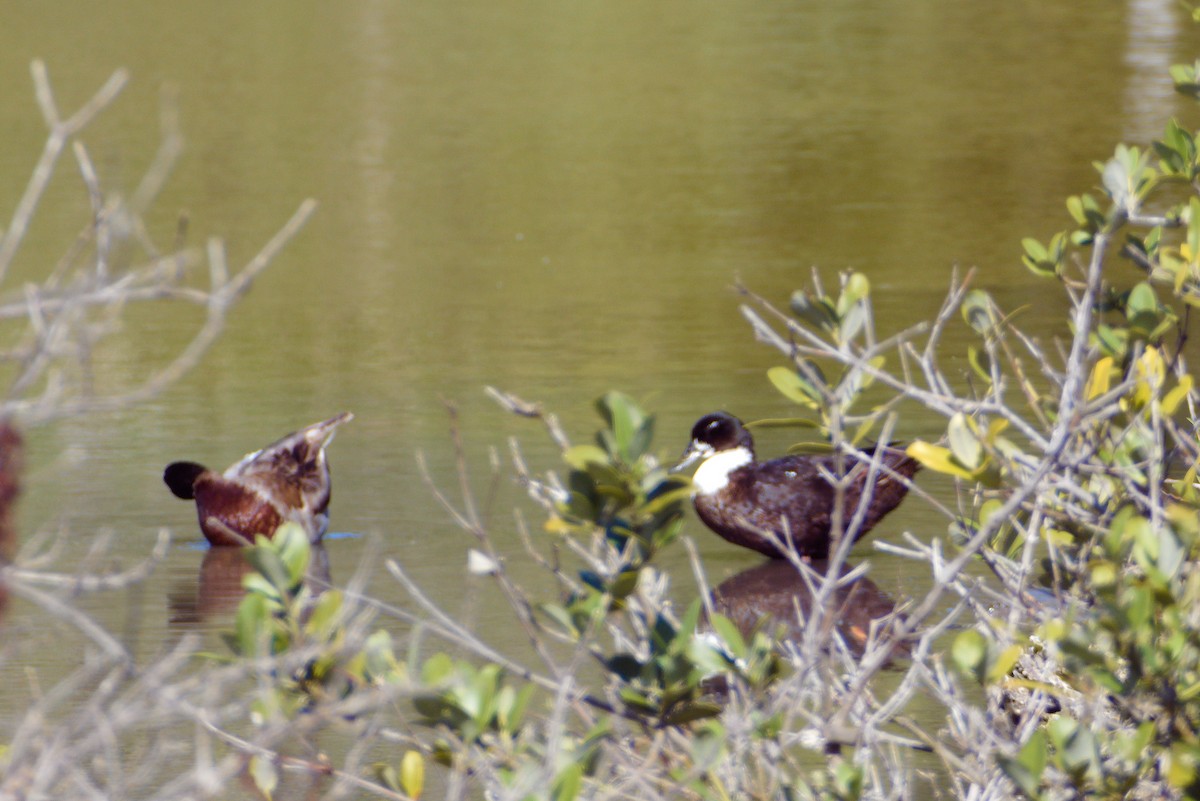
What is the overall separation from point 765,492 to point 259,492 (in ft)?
5.67

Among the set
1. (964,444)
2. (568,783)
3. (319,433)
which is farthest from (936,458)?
(319,433)

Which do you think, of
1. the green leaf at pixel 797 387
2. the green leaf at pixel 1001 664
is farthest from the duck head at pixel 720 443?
the green leaf at pixel 1001 664

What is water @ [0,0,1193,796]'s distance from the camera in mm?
8203

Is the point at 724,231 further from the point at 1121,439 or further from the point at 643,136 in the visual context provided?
the point at 1121,439

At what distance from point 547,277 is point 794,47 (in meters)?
18.6

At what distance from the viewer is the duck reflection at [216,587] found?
646cm

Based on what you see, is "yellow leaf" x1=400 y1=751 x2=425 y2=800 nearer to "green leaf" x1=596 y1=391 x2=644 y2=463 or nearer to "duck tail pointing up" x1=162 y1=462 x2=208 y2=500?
"green leaf" x1=596 y1=391 x2=644 y2=463

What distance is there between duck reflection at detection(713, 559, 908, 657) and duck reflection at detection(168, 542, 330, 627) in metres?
1.28

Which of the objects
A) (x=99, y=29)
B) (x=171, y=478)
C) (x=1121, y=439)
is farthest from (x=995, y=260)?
(x=99, y=29)

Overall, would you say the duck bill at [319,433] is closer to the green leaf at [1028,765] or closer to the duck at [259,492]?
the duck at [259,492]

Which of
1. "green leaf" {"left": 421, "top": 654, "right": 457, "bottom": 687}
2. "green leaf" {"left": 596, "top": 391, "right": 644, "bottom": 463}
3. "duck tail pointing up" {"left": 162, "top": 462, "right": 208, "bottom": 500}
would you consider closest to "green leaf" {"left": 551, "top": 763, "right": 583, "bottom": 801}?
"green leaf" {"left": 421, "top": 654, "right": 457, "bottom": 687}

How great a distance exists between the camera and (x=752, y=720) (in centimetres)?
317

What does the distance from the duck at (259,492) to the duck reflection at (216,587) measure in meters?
0.08

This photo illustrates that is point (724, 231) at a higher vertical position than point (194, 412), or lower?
lower
